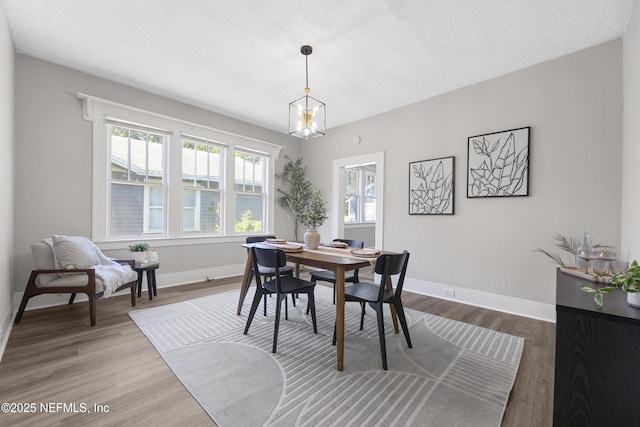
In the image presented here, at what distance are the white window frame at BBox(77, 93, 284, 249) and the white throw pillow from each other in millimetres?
664

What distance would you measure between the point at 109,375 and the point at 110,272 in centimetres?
139

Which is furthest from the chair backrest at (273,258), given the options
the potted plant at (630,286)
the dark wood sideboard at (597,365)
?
the potted plant at (630,286)

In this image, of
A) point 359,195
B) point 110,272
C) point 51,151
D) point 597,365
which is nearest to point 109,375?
point 110,272

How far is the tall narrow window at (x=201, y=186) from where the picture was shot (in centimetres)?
433

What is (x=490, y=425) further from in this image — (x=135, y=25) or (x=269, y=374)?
(x=135, y=25)

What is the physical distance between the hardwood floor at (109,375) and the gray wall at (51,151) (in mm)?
972

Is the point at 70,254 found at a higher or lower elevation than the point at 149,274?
higher

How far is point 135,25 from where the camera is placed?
8.12ft

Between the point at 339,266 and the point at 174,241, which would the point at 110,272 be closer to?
the point at 174,241

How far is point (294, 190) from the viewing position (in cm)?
562

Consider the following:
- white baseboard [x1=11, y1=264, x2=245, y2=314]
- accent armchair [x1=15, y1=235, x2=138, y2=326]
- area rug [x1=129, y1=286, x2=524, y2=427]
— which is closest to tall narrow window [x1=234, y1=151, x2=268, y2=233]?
white baseboard [x1=11, y1=264, x2=245, y2=314]

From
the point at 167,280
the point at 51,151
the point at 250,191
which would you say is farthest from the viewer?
the point at 250,191

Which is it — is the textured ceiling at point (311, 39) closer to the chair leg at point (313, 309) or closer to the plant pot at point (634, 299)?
the plant pot at point (634, 299)

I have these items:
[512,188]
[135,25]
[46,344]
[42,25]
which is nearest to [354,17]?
[135,25]
